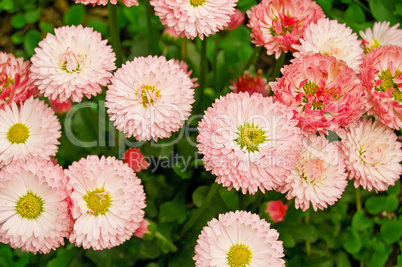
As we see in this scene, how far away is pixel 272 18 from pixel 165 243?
1028 mm

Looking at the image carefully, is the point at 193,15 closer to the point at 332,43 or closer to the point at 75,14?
the point at 332,43

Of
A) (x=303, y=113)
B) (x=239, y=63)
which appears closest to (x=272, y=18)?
(x=303, y=113)

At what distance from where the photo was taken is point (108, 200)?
1.46 meters

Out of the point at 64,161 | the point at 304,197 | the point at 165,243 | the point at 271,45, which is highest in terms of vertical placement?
the point at 271,45

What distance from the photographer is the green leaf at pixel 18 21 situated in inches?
101

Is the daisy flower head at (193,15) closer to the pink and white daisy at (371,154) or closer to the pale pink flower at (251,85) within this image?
the pale pink flower at (251,85)

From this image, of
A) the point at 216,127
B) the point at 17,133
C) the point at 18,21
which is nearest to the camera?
the point at 216,127

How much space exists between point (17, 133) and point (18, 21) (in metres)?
1.26

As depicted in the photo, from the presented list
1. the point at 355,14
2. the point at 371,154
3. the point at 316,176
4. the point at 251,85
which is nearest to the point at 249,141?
the point at 316,176

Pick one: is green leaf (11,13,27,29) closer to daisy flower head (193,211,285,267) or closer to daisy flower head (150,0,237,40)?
daisy flower head (150,0,237,40)

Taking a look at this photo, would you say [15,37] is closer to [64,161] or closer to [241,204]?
[64,161]

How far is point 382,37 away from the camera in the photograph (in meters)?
1.82

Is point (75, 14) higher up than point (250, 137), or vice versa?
point (75, 14)

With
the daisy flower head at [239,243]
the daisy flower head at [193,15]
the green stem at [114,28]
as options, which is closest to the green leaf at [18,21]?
the green stem at [114,28]
